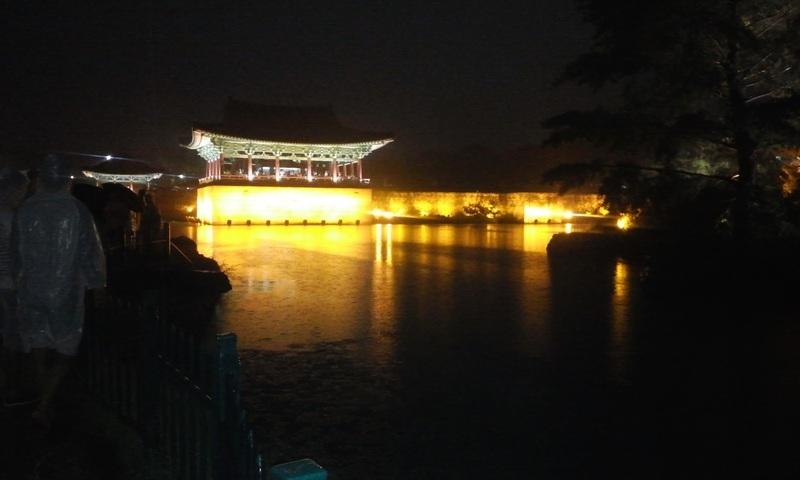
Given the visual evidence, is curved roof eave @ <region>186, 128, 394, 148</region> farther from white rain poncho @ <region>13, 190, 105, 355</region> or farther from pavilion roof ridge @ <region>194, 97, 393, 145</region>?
white rain poncho @ <region>13, 190, 105, 355</region>

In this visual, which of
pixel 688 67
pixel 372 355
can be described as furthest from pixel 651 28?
pixel 372 355

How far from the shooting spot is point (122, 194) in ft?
28.2

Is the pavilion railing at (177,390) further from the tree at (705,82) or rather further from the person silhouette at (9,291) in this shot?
the tree at (705,82)

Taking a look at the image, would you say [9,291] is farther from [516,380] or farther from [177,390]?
[516,380]

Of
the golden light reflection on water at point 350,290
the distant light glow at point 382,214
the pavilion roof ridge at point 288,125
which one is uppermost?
the pavilion roof ridge at point 288,125

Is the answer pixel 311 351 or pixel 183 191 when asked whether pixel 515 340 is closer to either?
pixel 311 351

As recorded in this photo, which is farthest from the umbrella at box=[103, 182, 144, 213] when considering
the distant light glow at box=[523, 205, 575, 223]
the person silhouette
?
the distant light glow at box=[523, 205, 575, 223]

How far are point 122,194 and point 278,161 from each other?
1098 inches

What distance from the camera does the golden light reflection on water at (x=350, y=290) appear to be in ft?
22.1

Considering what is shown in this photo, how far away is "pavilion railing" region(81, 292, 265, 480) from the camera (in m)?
2.27

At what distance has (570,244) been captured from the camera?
1608 cm

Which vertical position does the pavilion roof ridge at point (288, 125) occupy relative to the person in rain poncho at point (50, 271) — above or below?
above

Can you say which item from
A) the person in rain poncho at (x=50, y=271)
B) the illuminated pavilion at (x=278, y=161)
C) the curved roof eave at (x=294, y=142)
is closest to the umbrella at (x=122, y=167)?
the illuminated pavilion at (x=278, y=161)

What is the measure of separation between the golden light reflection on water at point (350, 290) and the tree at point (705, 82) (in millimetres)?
3646
